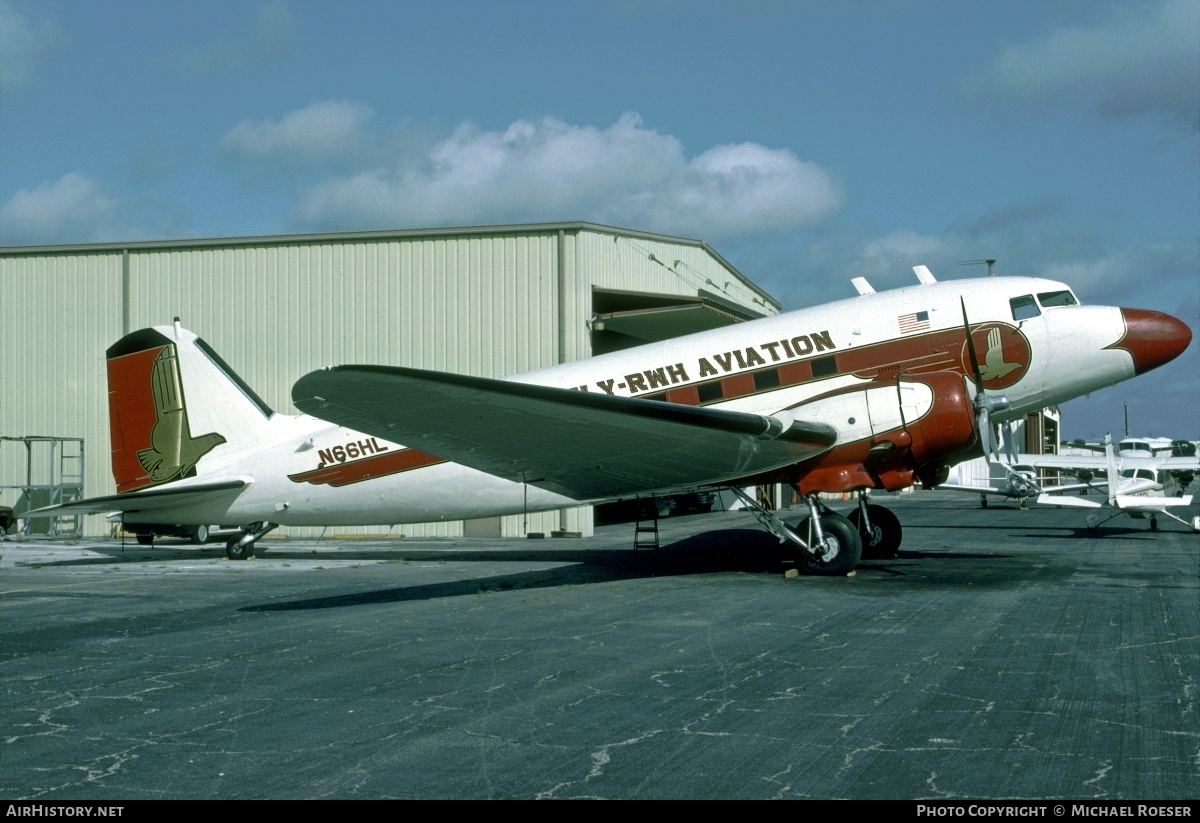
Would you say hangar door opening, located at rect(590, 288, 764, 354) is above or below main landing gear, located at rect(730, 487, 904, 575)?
above

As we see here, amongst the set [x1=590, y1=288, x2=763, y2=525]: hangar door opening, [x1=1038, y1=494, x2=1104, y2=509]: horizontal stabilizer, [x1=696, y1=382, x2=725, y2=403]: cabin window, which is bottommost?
[x1=1038, y1=494, x2=1104, y2=509]: horizontal stabilizer

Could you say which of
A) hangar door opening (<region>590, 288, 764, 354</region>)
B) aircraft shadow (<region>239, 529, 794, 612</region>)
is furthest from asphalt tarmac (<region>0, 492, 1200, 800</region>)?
hangar door opening (<region>590, 288, 764, 354</region>)

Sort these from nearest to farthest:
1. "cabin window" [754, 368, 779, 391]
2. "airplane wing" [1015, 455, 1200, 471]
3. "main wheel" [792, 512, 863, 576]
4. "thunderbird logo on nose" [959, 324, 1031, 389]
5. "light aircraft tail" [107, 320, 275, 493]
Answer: "main wheel" [792, 512, 863, 576]
"thunderbird logo on nose" [959, 324, 1031, 389]
"cabin window" [754, 368, 779, 391]
"light aircraft tail" [107, 320, 275, 493]
"airplane wing" [1015, 455, 1200, 471]

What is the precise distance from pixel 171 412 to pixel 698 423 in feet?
35.8

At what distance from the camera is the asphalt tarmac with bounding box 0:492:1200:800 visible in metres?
5.11

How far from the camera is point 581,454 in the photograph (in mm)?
13773

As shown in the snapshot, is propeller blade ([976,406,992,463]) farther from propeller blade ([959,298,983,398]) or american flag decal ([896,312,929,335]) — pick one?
american flag decal ([896,312,929,335])

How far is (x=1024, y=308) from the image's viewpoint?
15664mm

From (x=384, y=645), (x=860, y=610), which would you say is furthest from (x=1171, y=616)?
(x=384, y=645)

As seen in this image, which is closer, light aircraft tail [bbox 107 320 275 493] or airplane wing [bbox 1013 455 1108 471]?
light aircraft tail [bbox 107 320 275 493]

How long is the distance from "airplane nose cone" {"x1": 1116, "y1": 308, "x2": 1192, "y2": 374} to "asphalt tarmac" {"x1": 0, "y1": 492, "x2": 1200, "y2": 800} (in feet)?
11.2

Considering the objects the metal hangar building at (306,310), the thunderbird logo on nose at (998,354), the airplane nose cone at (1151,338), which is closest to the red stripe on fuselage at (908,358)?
the thunderbird logo on nose at (998,354)

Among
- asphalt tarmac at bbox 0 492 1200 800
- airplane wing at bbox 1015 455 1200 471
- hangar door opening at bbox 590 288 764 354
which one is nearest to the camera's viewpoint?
asphalt tarmac at bbox 0 492 1200 800
